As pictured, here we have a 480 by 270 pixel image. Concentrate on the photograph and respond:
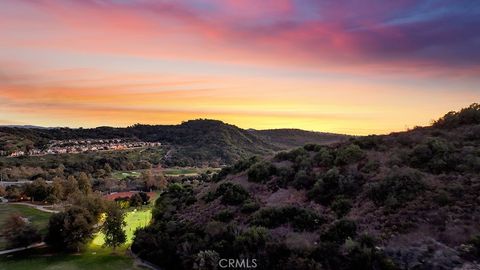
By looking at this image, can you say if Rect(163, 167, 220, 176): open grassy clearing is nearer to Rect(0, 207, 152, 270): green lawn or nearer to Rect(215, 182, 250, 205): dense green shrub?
Rect(0, 207, 152, 270): green lawn

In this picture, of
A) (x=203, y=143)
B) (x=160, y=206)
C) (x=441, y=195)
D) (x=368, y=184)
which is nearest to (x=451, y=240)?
(x=441, y=195)

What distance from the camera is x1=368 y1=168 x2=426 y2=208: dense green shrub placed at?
3073 cm

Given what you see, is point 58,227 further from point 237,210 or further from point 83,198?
point 237,210

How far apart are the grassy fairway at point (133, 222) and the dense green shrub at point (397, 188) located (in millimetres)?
30668

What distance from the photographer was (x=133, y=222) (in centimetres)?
6431

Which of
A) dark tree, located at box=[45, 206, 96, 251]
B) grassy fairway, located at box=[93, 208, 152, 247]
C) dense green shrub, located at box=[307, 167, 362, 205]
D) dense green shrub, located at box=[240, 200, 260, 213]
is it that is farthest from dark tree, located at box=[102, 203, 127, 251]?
dense green shrub, located at box=[307, 167, 362, 205]

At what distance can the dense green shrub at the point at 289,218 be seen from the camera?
3188 centimetres

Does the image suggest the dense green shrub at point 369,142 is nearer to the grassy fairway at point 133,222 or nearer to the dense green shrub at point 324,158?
the dense green shrub at point 324,158

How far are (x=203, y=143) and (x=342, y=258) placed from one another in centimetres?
16318

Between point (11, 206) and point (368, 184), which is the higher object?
point (368, 184)

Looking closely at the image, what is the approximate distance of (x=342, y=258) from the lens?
85.7 ft

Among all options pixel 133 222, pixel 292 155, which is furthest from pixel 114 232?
pixel 292 155

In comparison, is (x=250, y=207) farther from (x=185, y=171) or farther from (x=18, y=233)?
(x=185, y=171)
